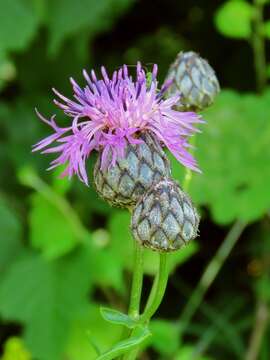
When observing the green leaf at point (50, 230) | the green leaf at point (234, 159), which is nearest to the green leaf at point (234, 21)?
the green leaf at point (234, 159)

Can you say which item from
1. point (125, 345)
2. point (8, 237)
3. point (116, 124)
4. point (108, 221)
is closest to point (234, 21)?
point (108, 221)

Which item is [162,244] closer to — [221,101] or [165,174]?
[165,174]

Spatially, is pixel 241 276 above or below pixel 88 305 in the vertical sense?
below

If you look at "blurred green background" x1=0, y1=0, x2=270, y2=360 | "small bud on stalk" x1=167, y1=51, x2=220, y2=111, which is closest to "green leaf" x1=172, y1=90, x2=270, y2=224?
"blurred green background" x1=0, y1=0, x2=270, y2=360

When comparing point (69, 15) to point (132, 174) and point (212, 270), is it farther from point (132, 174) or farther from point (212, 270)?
point (132, 174)

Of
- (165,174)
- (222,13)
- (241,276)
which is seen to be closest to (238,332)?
(241,276)

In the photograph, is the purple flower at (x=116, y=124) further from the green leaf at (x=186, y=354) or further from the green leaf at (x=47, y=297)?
the green leaf at (x=186, y=354)
